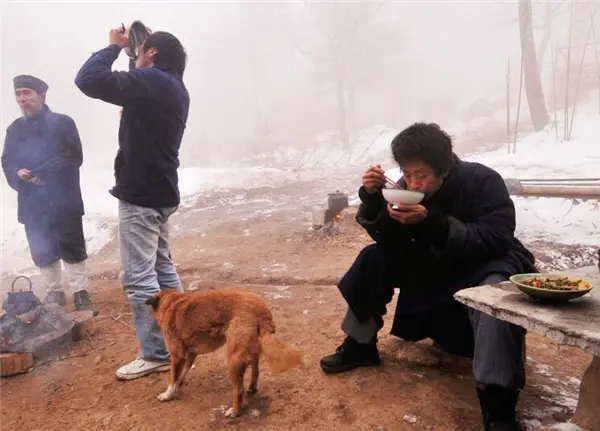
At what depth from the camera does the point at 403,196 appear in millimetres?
2166

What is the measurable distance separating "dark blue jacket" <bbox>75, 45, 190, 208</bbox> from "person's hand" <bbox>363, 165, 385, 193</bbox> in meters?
1.48

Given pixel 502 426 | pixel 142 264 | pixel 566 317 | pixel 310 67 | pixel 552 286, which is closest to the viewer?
pixel 566 317

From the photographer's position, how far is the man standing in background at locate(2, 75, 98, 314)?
15.1 feet

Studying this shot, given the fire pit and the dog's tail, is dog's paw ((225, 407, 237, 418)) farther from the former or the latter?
the fire pit

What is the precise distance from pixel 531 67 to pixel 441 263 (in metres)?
15.5

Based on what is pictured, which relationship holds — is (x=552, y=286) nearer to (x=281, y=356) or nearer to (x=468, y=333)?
(x=468, y=333)

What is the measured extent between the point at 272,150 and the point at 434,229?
27768 millimetres

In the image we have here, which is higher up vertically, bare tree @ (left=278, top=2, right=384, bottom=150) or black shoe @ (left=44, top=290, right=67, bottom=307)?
bare tree @ (left=278, top=2, right=384, bottom=150)

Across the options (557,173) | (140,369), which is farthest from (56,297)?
(557,173)

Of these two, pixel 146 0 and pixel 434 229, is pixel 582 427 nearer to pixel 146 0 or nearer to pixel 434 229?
pixel 434 229

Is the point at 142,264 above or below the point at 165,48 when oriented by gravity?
below

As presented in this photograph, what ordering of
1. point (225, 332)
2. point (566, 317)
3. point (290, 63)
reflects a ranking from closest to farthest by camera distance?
1. point (566, 317)
2. point (225, 332)
3. point (290, 63)

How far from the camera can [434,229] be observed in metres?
2.27

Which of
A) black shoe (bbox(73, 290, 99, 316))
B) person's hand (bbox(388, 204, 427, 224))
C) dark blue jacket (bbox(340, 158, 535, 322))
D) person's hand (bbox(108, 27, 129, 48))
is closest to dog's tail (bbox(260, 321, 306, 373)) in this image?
dark blue jacket (bbox(340, 158, 535, 322))
